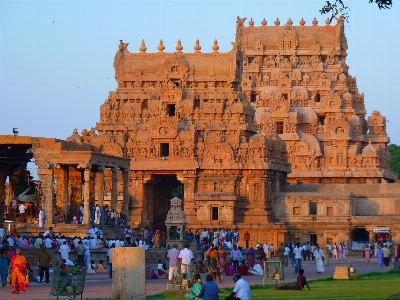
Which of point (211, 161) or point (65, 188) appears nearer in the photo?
point (65, 188)

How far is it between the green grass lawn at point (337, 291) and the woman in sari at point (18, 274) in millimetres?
4415

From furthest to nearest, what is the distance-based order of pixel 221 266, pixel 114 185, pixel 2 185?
1. pixel 114 185
2. pixel 2 185
3. pixel 221 266

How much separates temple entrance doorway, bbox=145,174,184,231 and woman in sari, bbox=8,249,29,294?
49.2 m

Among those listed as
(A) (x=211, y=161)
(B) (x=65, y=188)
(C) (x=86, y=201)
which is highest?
(A) (x=211, y=161)

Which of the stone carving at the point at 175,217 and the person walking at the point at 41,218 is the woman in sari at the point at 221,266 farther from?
the stone carving at the point at 175,217

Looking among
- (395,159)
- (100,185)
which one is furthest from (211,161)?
(395,159)

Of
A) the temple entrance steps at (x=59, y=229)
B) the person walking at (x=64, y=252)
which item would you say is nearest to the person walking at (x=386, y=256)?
the temple entrance steps at (x=59, y=229)

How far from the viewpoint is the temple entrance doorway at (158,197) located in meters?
91.8

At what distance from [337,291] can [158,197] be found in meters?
53.5

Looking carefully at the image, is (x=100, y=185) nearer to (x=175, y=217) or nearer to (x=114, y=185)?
(x=114, y=185)

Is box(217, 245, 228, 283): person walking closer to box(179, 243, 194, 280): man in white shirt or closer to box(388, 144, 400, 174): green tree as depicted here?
box(179, 243, 194, 280): man in white shirt

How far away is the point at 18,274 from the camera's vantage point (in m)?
40.6

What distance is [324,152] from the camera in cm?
11356

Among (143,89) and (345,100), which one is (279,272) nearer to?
(143,89)
